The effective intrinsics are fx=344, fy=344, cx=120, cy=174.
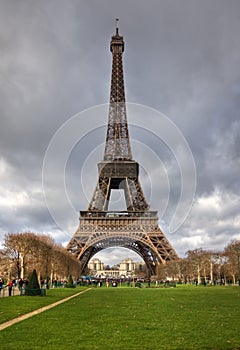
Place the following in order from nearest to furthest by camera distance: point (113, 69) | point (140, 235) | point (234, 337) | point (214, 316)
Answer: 1. point (234, 337)
2. point (214, 316)
3. point (140, 235)
4. point (113, 69)

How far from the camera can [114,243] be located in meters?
80.2

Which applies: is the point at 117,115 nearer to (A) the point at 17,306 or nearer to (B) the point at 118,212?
(B) the point at 118,212

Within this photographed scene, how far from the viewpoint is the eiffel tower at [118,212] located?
6712cm

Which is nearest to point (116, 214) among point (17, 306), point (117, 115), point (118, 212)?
point (118, 212)

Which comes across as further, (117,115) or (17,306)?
(117,115)

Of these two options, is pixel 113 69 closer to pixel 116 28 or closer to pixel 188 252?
pixel 116 28

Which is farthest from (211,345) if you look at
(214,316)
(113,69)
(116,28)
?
(116,28)

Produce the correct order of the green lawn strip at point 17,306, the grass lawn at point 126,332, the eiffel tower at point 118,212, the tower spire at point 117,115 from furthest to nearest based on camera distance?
the tower spire at point 117,115 → the eiffel tower at point 118,212 → the green lawn strip at point 17,306 → the grass lawn at point 126,332

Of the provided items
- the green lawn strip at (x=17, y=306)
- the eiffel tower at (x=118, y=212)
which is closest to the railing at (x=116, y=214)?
the eiffel tower at (x=118, y=212)

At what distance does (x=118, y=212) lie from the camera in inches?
2918

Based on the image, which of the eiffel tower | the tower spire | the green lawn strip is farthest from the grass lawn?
the tower spire

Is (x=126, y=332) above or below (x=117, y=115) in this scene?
below

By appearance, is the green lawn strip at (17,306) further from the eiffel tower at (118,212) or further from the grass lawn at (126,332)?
the eiffel tower at (118,212)

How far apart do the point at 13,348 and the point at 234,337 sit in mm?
6126
